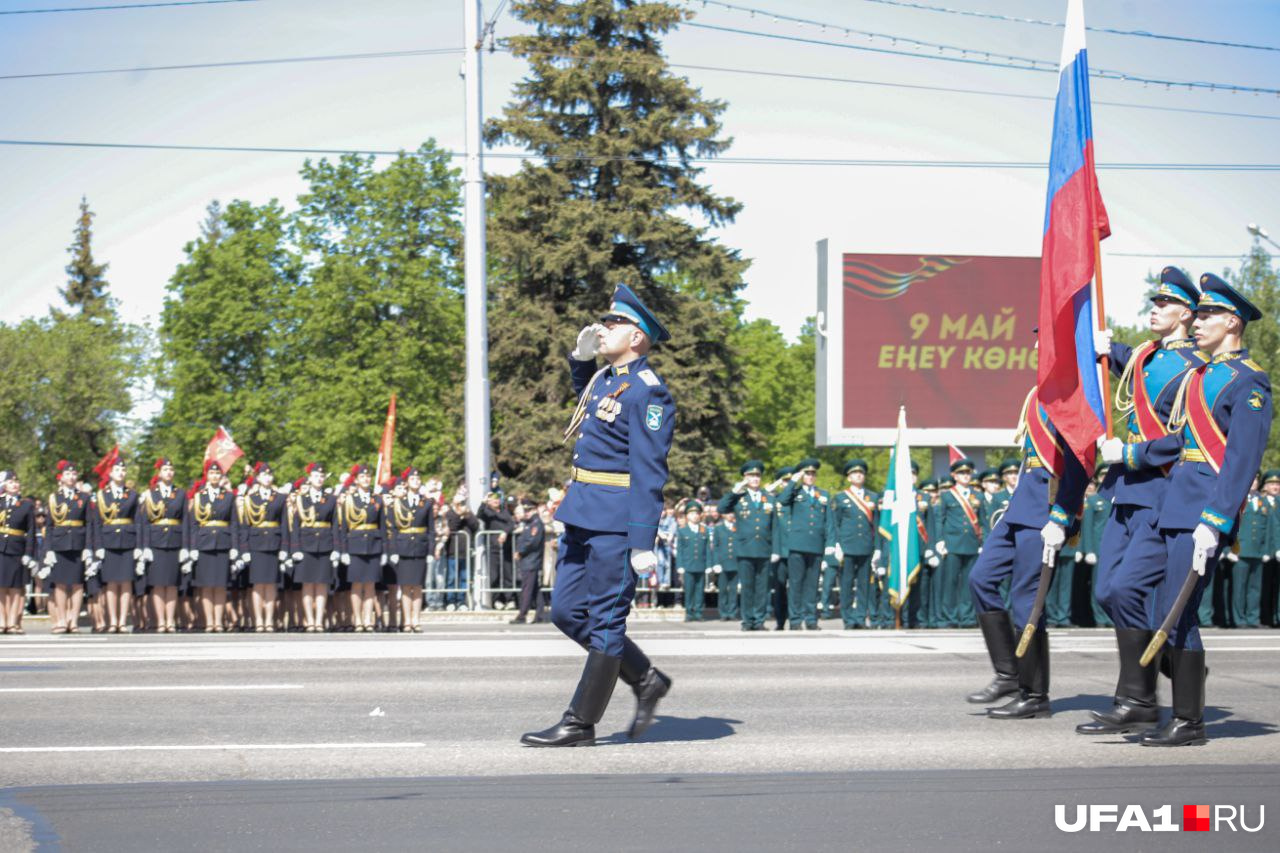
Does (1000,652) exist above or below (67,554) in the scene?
below

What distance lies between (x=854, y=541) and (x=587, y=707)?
1147cm

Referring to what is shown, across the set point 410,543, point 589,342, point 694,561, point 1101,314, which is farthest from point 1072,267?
point 694,561

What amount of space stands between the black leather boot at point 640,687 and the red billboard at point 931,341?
19073 millimetres

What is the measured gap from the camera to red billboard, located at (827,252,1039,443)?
2695cm

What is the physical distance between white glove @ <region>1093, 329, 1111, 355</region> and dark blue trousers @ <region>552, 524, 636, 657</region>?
9.30 ft

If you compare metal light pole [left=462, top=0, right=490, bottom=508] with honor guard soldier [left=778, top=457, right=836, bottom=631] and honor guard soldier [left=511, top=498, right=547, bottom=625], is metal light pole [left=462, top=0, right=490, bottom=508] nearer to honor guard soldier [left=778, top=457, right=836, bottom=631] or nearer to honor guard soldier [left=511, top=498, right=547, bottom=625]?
honor guard soldier [left=511, top=498, right=547, bottom=625]

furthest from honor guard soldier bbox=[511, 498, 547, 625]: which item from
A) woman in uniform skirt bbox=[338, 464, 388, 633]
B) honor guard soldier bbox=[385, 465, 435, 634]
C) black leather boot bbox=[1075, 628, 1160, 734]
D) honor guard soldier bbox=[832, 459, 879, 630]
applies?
black leather boot bbox=[1075, 628, 1160, 734]

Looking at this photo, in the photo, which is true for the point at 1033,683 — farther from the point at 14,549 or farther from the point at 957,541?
the point at 14,549

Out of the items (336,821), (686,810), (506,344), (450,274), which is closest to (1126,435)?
(686,810)

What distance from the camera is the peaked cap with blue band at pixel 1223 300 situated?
7914 mm

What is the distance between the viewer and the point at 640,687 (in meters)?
7.96

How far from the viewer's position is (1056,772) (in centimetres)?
701

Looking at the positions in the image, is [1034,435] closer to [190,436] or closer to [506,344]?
[506,344]

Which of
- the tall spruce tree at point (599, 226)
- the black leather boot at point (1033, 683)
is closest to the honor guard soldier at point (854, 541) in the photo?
the black leather boot at point (1033, 683)
